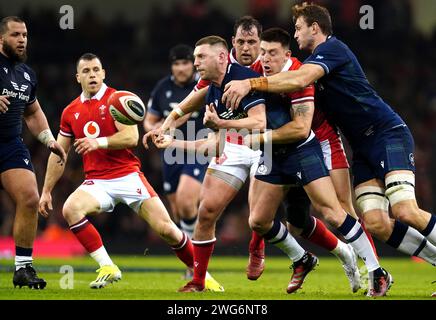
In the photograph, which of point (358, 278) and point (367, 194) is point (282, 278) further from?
point (367, 194)

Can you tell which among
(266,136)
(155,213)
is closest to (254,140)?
(266,136)

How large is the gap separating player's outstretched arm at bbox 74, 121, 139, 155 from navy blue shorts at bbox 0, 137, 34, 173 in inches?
30.2

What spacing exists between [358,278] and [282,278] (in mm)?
2920

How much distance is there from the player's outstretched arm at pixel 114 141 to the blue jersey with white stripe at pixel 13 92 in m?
0.90

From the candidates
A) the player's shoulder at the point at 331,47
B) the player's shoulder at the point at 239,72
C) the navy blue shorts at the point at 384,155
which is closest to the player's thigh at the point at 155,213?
the player's shoulder at the point at 239,72

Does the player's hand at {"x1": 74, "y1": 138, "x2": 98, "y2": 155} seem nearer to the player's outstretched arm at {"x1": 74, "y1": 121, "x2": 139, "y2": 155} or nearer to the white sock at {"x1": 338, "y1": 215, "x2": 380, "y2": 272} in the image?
the player's outstretched arm at {"x1": 74, "y1": 121, "x2": 139, "y2": 155}

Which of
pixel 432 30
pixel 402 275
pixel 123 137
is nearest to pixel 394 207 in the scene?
pixel 123 137

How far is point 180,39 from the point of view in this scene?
20.8 metres

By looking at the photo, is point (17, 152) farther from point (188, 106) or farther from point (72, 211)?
point (188, 106)

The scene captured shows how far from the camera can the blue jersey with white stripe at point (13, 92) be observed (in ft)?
29.6

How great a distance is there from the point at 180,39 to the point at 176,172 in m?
8.70

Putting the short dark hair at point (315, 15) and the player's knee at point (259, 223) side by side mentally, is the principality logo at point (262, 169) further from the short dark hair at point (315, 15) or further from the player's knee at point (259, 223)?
the short dark hair at point (315, 15)

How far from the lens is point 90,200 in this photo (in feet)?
28.8

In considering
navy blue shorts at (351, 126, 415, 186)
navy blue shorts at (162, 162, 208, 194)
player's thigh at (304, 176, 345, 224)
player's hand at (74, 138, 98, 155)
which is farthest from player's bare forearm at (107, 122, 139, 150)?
navy blue shorts at (162, 162, 208, 194)
